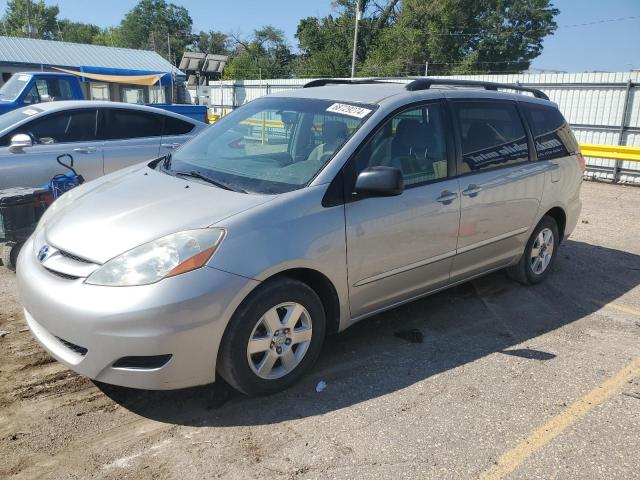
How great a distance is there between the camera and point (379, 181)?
11.1 feet

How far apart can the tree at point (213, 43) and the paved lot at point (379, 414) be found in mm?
73374

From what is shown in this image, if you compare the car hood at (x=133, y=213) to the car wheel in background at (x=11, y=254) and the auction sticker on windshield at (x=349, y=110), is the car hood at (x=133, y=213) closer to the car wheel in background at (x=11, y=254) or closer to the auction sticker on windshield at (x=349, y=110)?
the auction sticker on windshield at (x=349, y=110)

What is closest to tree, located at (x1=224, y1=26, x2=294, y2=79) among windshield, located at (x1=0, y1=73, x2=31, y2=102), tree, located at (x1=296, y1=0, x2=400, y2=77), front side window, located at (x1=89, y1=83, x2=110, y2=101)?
tree, located at (x1=296, y1=0, x2=400, y2=77)

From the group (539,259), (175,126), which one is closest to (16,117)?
(175,126)

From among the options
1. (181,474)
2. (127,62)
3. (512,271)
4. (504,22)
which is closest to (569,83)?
(512,271)

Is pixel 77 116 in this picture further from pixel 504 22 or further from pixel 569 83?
pixel 504 22

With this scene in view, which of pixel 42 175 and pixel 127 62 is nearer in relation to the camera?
→ pixel 42 175

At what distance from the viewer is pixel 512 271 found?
538 centimetres

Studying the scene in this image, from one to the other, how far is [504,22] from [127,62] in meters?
31.0

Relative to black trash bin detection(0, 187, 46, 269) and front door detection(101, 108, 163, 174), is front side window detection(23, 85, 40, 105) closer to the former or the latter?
front door detection(101, 108, 163, 174)

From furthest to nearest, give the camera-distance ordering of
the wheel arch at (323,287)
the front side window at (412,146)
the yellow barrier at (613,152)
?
the yellow barrier at (613,152) → the front side window at (412,146) → the wheel arch at (323,287)

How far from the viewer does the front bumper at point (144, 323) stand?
2.73m

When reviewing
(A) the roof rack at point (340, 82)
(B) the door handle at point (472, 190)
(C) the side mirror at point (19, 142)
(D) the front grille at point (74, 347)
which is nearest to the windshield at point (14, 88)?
(C) the side mirror at point (19, 142)

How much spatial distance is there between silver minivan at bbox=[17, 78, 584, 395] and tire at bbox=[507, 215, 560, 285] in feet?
0.79
